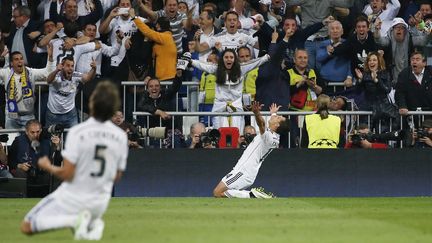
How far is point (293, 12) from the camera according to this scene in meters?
23.9

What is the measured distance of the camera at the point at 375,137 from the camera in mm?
21016

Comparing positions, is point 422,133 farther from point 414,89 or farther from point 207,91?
point 207,91

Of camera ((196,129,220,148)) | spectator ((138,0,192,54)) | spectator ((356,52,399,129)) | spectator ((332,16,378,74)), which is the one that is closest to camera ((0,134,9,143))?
camera ((196,129,220,148))

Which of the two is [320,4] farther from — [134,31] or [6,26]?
[6,26]

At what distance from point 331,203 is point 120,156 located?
25.9 ft

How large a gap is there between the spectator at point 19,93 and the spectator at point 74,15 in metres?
1.86

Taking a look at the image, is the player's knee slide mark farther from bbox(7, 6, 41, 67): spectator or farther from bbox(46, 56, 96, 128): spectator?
bbox(7, 6, 41, 67): spectator

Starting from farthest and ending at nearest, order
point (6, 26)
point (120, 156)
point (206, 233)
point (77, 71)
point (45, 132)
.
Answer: point (6, 26)
point (77, 71)
point (45, 132)
point (206, 233)
point (120, 156)

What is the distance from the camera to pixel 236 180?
20.4 meters

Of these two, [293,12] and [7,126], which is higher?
[293,12]

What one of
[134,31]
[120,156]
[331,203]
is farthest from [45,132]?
[120,156]

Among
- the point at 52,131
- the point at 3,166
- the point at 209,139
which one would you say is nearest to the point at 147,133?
the point at 209,139

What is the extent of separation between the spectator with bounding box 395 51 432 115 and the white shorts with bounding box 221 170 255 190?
3.56m

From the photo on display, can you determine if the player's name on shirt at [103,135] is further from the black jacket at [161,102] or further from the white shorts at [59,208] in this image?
the black jacket at [161,102]
